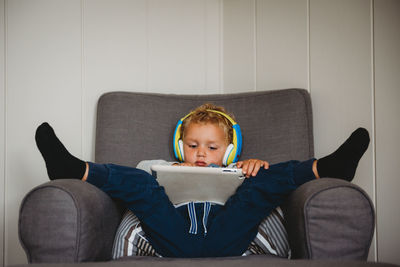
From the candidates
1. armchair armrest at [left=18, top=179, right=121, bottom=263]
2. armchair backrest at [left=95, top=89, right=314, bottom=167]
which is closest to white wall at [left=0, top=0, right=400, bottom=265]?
armchair backrest at [left=95, top=89, right=314, bottom=167]

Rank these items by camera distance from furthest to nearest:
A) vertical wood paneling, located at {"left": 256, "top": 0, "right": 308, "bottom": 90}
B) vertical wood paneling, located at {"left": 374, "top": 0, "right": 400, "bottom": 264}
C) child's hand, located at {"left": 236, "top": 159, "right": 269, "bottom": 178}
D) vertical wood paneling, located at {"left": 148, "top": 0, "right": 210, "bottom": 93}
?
vertical wood paneling, located at {"left": 148, "top": 0, "right": 210, "bottom": 93} < vertical wood paneling, located at {"left": 256, "top": 0, "right": 308, "bottom": 90} < vertical wood paneling, located at {"left": 374, "top": 0, "right": 400, "bottom": 264} < child's hand, located at {"left": 236, "top": 159, "right": 269, "bottom": 178}

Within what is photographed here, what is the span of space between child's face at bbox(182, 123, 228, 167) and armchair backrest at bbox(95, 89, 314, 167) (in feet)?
0.36

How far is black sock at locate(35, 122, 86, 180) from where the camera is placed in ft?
3.39

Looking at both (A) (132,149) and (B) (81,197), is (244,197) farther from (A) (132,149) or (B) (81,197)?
(A) (132,149)

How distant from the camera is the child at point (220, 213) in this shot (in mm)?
1031

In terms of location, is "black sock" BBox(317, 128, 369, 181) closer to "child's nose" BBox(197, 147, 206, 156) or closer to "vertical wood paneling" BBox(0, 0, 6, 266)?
"child's nose" BBox(197, 147, 206, 156)

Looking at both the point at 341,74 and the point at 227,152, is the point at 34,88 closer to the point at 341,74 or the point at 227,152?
the point at 227,152

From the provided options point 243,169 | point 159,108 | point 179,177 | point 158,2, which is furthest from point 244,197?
point 158,2

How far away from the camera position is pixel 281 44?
1731 millimetres

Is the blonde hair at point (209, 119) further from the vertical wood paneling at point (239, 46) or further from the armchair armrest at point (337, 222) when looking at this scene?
the armchair armrest at point (337, 222)

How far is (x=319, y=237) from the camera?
2.96ft

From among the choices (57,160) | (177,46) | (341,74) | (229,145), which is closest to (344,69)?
(341,74)

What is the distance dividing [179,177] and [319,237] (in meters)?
0.40

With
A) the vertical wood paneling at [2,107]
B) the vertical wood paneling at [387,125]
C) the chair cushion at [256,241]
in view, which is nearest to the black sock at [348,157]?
the chair cushion at [256,241]
